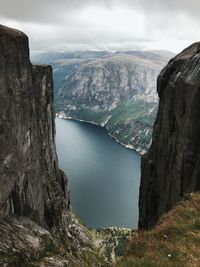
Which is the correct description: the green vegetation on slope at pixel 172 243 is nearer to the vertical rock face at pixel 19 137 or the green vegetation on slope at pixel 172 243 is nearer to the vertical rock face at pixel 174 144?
the vertical rock face at pixel 174 144

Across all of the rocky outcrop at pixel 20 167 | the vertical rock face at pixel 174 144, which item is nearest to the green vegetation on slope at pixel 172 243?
the vertical rock face at pixel 174 144

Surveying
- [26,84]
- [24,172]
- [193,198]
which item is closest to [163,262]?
[193,198]

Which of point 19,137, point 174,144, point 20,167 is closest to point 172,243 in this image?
point 174,144

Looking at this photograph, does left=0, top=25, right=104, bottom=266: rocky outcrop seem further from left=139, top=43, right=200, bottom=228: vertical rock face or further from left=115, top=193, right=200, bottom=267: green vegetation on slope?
left=115, top=193, right=200, bottom=267: green vegetation on slope

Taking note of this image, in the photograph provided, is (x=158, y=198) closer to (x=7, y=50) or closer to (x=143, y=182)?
(x=143, y=182)

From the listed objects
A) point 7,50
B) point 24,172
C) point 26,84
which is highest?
point 7,50

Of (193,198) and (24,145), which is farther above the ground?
(193,198)
